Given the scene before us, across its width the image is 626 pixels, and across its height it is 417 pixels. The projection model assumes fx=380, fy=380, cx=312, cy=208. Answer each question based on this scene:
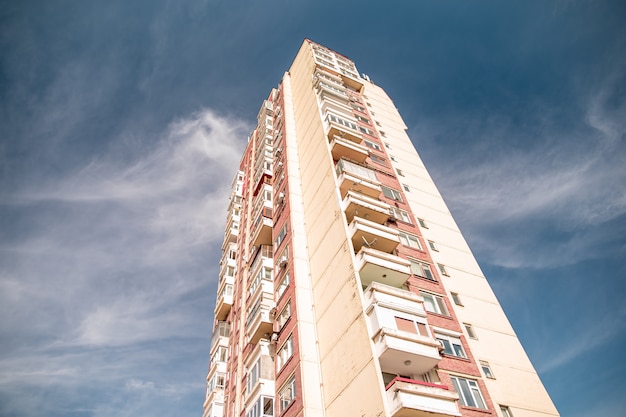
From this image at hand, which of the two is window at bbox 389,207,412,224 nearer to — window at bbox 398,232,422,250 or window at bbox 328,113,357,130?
window at bbox 398,232,422,250

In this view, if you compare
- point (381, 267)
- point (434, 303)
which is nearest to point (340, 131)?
point (381, 267)

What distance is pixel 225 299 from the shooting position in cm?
3909

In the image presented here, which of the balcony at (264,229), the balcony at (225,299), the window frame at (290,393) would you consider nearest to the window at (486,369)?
the window frame at (290,393)

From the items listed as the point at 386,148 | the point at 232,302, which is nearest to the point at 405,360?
the point at 386,148

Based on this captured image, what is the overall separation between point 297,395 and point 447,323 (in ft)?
29.2

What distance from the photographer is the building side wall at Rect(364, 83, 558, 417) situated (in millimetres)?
18797

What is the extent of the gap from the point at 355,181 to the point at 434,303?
31.2 feet

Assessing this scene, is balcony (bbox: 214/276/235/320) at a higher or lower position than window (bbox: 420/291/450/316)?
higher

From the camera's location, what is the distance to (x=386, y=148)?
3631 centimetres

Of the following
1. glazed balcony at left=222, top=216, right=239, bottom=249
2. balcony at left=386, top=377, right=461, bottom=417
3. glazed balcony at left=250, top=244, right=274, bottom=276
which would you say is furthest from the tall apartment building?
glazed balcony at left=222, top=216, right=239, bottom=249

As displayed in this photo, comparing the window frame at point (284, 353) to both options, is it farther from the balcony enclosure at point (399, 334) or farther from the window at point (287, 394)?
the balcony enclosure at point (399, 334)

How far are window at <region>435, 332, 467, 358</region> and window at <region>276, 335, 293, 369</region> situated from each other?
27.6ft

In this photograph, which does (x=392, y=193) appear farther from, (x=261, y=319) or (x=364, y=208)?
(x=261, y=319)

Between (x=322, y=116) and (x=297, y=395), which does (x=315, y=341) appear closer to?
(x=297, y=395)
